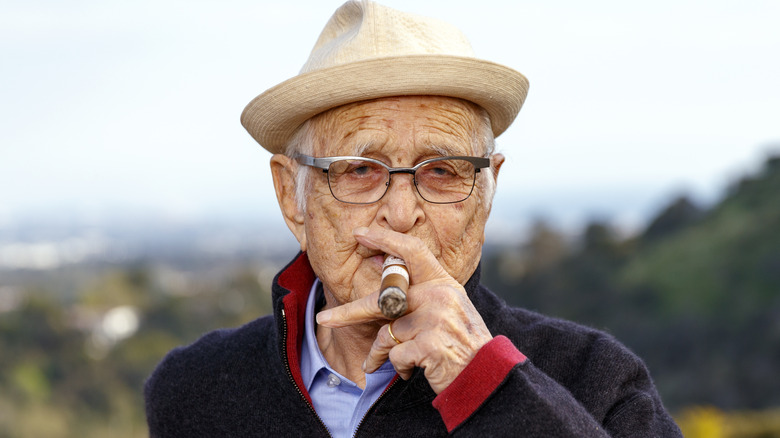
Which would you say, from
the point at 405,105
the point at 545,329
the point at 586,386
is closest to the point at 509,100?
the point at 405,105

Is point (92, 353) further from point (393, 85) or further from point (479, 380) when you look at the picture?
point (479, 380)

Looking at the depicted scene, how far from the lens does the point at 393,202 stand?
2197mm

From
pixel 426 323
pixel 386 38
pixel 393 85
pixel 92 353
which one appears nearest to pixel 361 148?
pixel 393 85

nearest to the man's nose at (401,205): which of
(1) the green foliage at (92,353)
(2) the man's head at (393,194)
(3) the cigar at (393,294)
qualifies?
(2) the man's head at (393,194)

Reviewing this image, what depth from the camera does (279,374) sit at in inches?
100.0

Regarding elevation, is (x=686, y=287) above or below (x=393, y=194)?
below

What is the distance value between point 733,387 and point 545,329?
33.3 m

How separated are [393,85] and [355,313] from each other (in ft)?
2.15

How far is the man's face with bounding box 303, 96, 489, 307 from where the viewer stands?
87.5 inches

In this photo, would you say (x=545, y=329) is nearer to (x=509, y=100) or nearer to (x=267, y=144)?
(x=509, y=100)

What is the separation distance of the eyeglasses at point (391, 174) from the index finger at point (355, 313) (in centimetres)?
38

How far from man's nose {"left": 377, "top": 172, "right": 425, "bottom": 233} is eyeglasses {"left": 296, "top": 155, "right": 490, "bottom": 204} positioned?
15 millimetres

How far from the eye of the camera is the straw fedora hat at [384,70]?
2.17 metres

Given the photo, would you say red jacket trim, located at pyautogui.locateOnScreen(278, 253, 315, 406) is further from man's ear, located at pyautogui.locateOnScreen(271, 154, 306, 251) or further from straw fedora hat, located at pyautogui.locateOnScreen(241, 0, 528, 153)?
straw fedora hat, located at pyautogui.locateOnScreen(241, 0, 528, 153)
